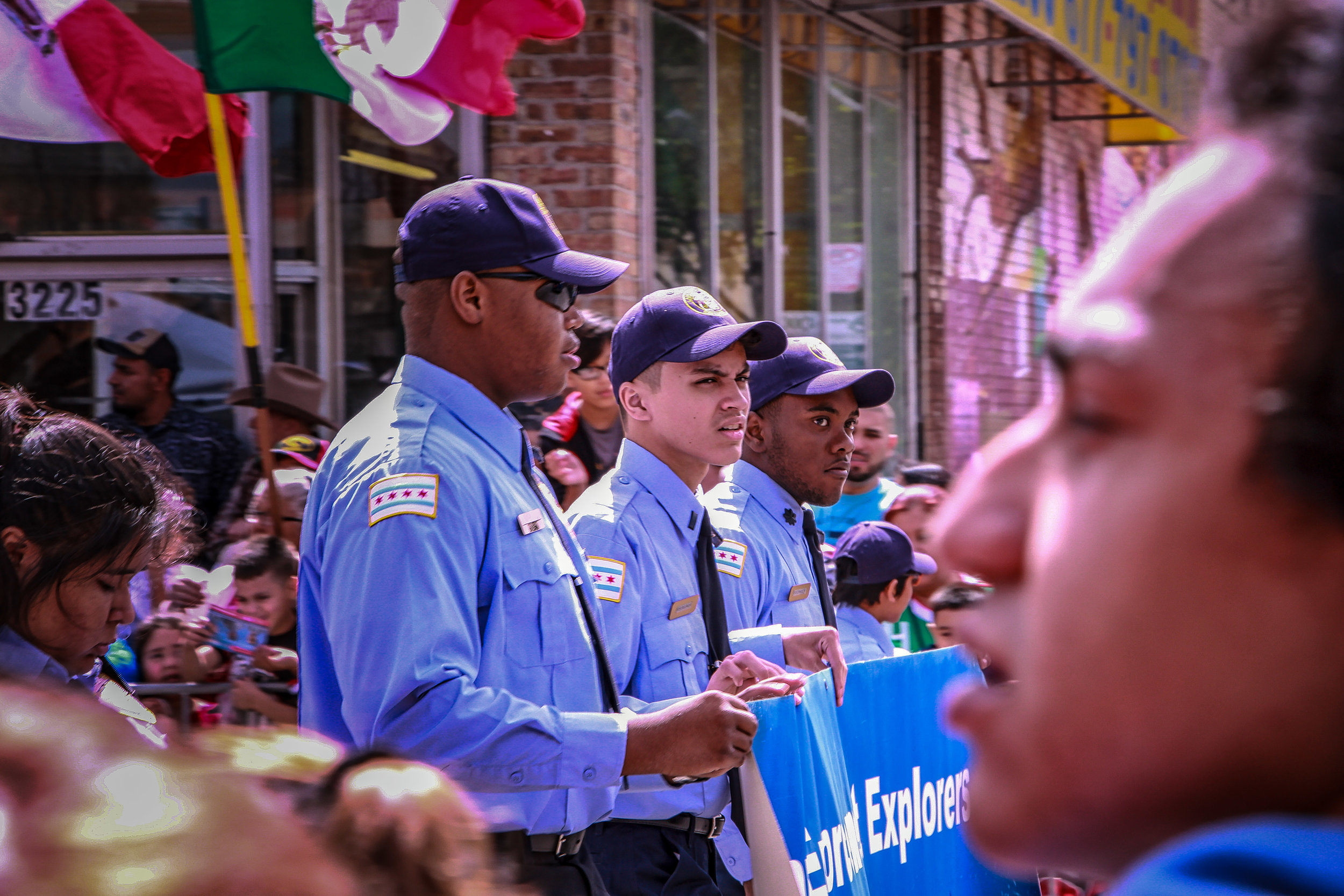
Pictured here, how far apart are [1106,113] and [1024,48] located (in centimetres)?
215

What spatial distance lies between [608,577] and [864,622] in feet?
5.96

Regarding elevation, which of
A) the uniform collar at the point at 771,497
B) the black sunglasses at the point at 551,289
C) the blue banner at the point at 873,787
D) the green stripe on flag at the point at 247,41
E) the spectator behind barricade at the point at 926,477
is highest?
the green stripe on flag at the point at 247,41

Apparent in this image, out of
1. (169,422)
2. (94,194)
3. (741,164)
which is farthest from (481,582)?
(741,164)

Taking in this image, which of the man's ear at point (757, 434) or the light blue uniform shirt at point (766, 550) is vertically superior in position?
the man's ear at point (757, 434)

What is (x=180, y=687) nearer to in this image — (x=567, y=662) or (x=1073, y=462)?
(x=567, y=662)

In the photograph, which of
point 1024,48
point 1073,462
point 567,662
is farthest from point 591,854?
point 1024,48

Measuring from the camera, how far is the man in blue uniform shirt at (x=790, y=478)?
12.5 feet

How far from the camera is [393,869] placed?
92 cm

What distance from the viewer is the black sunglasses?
2.81 meters

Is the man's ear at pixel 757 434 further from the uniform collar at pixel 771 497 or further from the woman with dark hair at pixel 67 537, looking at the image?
the woman with dark hair at pixel 67 537

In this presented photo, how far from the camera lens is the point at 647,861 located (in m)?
3.08

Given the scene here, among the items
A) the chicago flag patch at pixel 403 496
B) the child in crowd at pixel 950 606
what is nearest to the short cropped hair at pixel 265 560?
the chicago flag patch at pixel 403 496

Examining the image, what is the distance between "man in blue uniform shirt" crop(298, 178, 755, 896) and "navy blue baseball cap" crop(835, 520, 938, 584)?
2.18 meters

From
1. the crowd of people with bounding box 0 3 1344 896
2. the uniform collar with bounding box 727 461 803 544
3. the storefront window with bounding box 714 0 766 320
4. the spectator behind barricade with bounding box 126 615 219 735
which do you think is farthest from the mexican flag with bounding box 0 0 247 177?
the storefront window with bounding box 714 0 766 320
